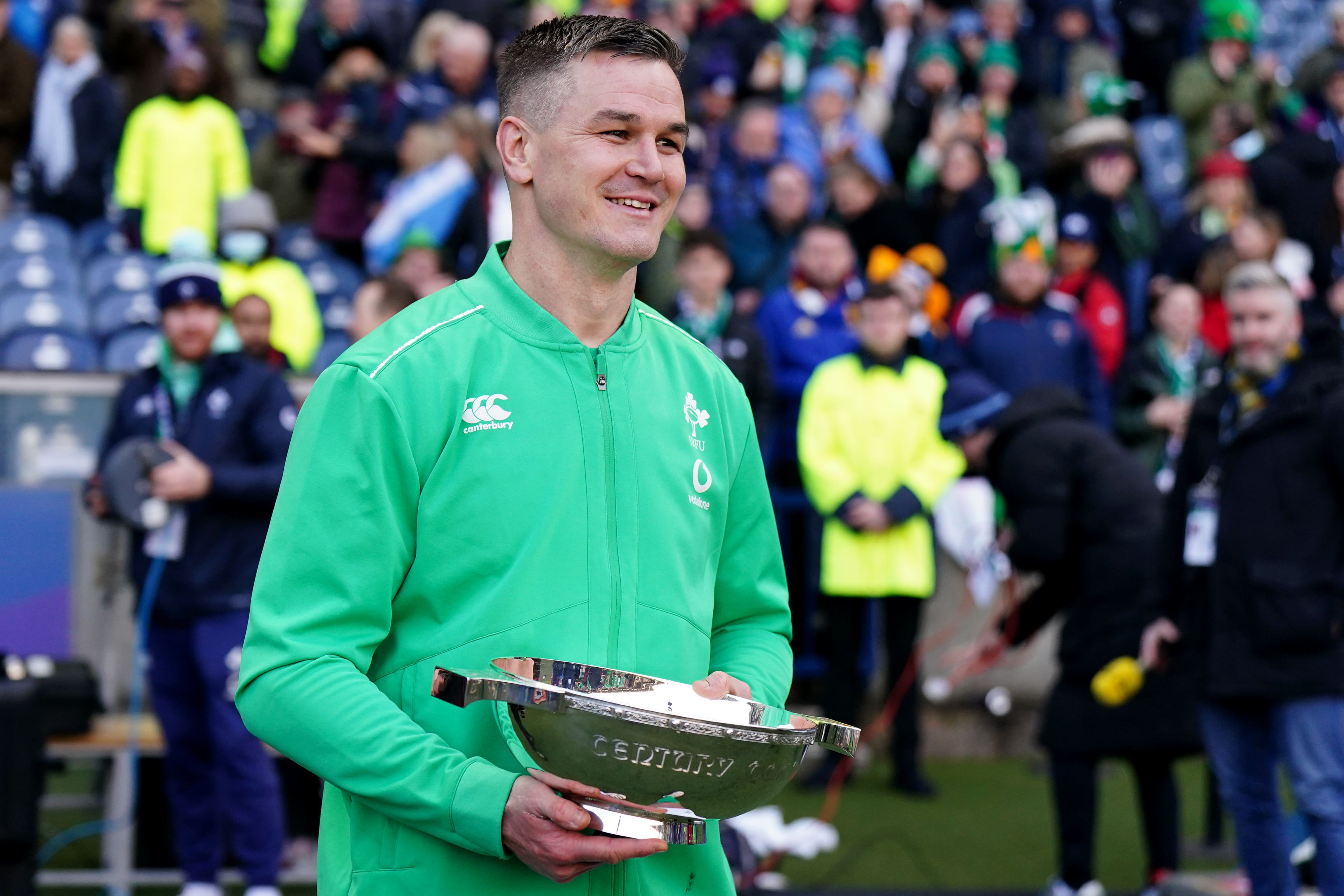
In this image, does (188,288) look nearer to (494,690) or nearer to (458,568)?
(458,568)


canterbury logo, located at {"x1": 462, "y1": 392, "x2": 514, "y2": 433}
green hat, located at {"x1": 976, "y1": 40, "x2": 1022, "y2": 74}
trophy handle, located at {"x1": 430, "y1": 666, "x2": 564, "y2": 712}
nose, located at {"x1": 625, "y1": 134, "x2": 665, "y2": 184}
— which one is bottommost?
trophy handle, located at {"x1": 430, "y1": 666, "x2": 564, "y2": 712}

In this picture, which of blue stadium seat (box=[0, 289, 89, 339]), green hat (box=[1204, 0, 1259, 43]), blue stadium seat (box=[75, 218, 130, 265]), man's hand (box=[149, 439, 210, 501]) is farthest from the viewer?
green hat (box=[1204, 0, 1259, 43])

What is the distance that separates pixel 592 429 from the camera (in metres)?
2.11

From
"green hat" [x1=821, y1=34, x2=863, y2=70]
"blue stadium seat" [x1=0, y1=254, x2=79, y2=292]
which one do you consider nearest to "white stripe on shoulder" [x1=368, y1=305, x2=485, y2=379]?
"blue stadium seat" [x1=0, y1=254, x2=79, y2=292]

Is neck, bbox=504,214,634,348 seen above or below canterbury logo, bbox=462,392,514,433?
above

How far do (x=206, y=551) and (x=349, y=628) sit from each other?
389 cm

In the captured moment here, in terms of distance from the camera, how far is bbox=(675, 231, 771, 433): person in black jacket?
25.6 feet

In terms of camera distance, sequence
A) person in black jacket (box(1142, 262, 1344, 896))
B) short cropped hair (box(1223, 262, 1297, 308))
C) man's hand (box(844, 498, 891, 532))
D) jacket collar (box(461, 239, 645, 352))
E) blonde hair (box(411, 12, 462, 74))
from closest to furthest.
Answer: jacket collar (box(461, 239, 645, 352)) → person in black jacket (box(1142, 262, 1344, 896)) → short cropped hair (box(1223, 262, 1297, 308)) → man's hand (box(844, 498, 891, 532)) → blonde hair (box(411, 12, 462, 74))

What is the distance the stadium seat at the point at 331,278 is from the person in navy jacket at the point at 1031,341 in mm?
3515

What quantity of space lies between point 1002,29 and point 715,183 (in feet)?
11.4

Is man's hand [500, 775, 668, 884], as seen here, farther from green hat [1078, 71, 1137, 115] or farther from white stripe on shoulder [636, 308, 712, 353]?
green hat [1078, 71, 1137, 115]

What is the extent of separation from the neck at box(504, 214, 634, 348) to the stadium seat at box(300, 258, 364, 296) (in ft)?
25.3

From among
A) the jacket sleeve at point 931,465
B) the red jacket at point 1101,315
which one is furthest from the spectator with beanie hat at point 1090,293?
the jacket sleeve at point 931,465

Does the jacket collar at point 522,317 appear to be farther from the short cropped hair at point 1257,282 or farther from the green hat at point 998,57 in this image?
the green hat at point 998,57
